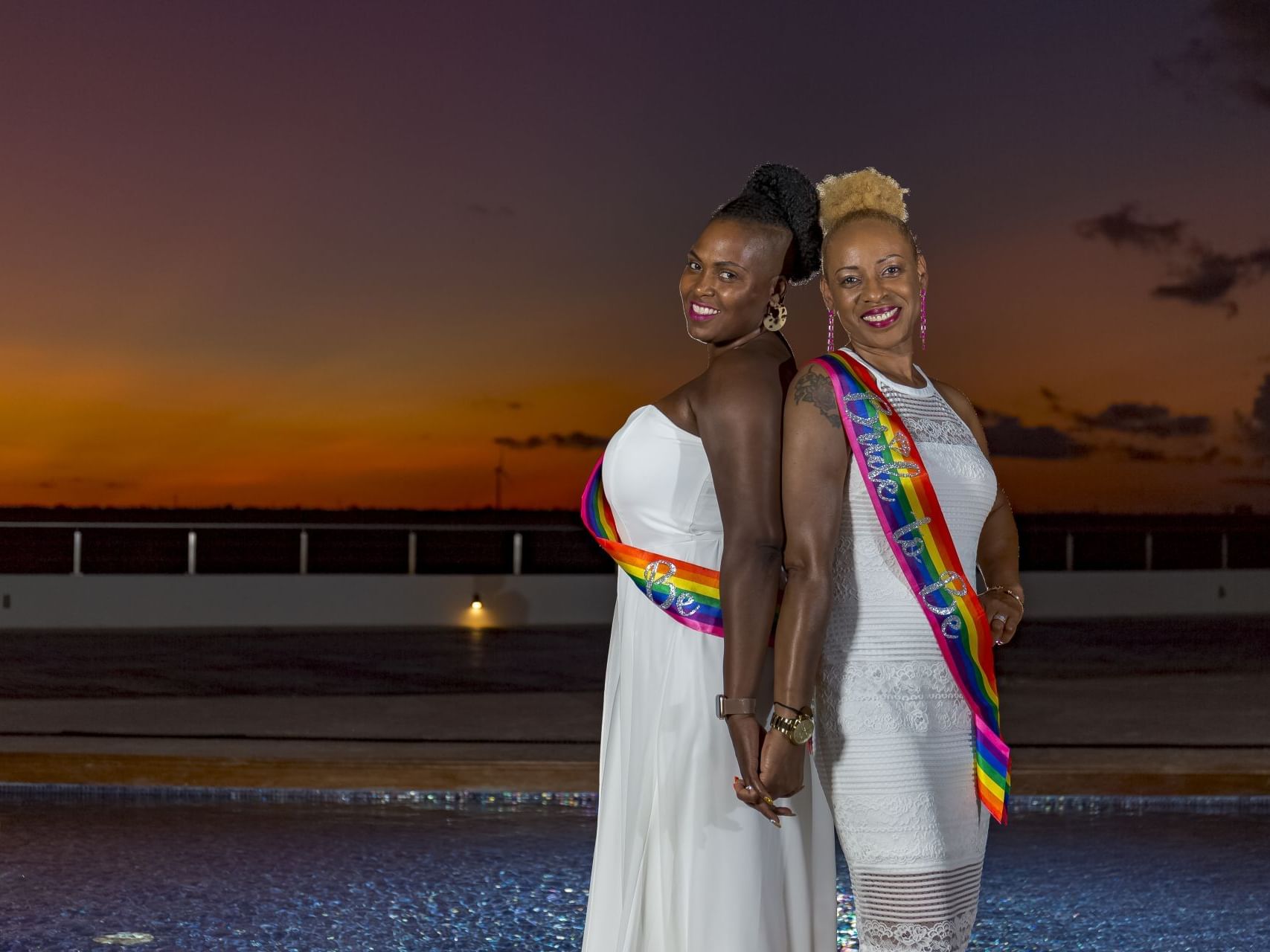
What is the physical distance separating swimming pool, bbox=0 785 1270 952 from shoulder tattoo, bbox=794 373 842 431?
1.94m

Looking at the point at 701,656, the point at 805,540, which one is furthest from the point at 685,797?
the point at 805,540

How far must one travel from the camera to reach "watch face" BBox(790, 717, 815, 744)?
1.85m

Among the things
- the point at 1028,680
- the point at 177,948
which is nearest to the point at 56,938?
the point at 177,948

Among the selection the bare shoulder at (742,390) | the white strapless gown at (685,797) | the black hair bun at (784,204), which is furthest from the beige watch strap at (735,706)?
the black hair bun at (784,204)

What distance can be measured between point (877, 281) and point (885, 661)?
0.48 m

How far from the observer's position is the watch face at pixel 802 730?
1.85m

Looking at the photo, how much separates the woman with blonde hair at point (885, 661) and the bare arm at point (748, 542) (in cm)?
4

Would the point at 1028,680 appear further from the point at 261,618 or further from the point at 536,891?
the point at 261,618

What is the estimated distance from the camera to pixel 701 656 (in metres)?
2.12

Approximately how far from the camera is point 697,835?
2119 millimetres

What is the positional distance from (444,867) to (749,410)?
2.57m

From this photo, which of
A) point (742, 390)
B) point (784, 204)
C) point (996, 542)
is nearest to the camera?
point (742, 390)

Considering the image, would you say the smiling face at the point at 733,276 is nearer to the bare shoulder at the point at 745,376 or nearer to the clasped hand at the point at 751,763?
the bare shoulder at the point at 745,376

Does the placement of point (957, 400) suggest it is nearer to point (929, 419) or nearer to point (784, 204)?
point (929, 419)
